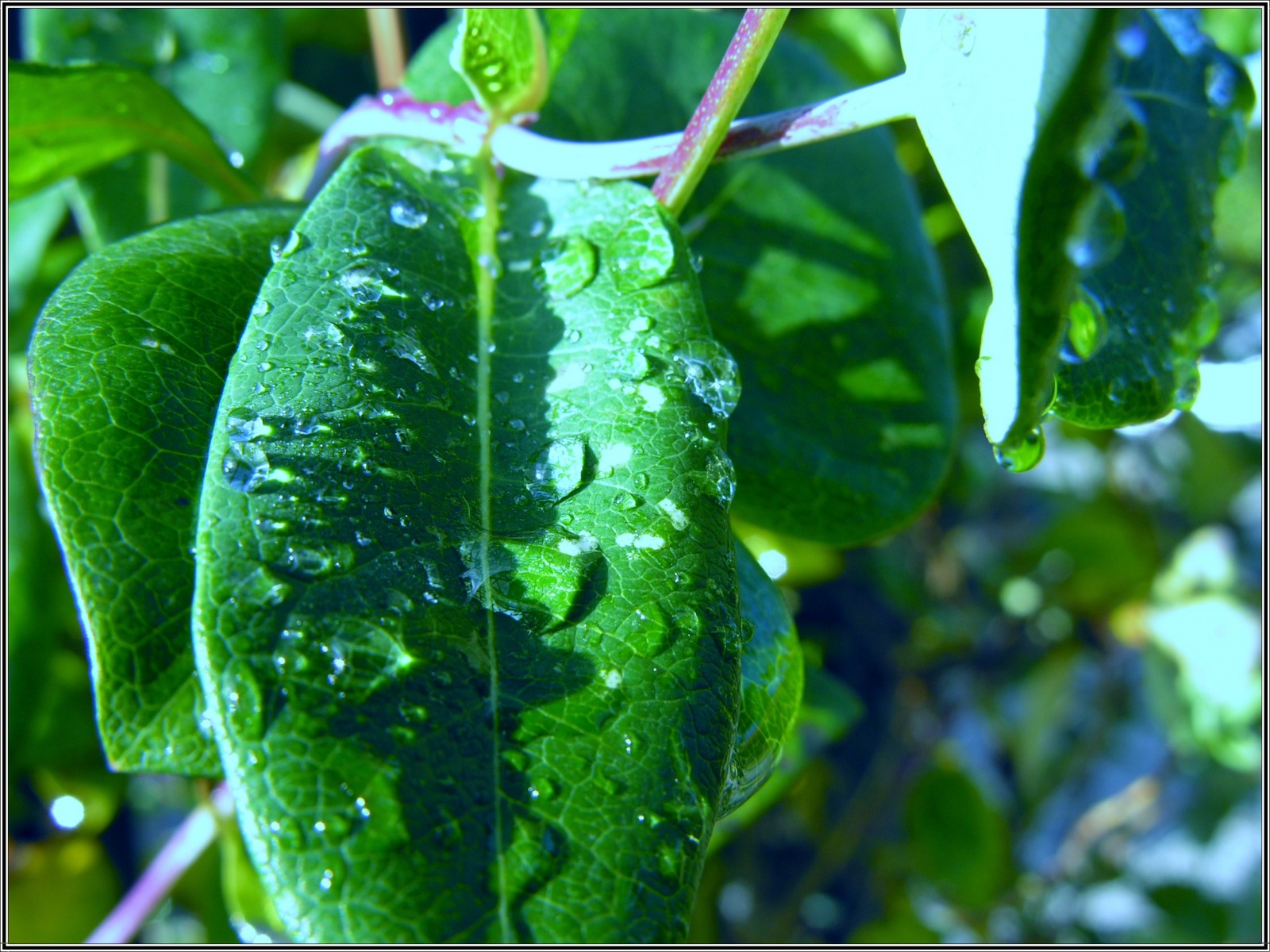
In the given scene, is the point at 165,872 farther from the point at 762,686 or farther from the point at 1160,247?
the point at 1160,247

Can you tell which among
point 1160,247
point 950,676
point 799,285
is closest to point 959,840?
point 950,676

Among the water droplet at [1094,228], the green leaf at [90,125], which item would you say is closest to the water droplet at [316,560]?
the water droplet at [1094,228]

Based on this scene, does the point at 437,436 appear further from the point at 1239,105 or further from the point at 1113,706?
the point at 1113,706

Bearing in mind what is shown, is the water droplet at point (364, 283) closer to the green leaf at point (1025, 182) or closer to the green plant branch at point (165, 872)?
the green leaf at point (1025, 182)

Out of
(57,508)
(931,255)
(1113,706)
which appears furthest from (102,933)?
(1113,706)

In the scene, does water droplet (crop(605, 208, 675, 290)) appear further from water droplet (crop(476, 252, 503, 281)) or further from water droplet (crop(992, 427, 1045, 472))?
water droplet (crop(992, 427, 1045, 472))

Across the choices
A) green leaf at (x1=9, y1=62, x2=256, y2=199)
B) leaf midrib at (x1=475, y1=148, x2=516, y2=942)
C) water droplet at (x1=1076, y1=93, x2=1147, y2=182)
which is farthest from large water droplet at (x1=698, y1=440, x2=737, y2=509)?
green leaf at (x1=9, y1=62, x2=256, y2=199)
